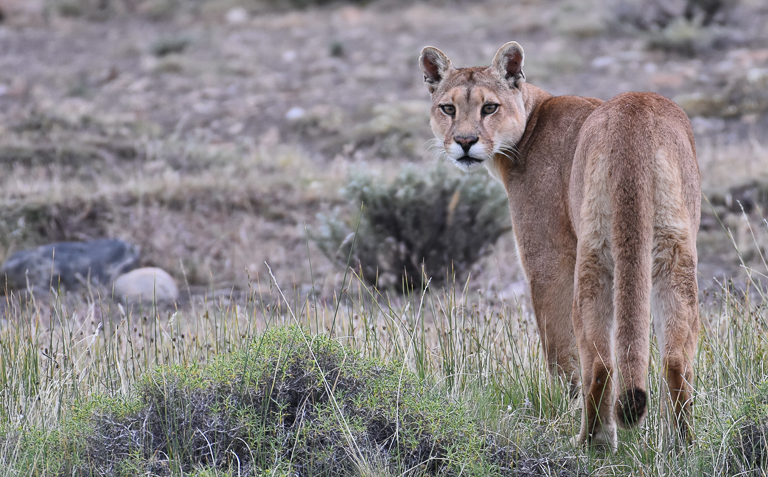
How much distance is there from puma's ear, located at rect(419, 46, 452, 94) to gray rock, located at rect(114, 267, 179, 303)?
3.34 meters

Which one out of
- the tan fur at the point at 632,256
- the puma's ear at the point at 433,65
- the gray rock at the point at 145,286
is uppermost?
the puma's ear at the point at 433,65

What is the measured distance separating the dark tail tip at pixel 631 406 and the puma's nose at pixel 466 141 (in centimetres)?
183

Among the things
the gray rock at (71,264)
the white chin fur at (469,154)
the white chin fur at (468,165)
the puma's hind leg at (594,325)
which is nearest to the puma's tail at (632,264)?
the puma's hind leg at (594,325)

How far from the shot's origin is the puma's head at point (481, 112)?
432cm

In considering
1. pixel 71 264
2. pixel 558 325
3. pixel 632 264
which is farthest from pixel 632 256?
pixel 71 264

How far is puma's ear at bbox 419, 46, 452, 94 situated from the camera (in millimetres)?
4789

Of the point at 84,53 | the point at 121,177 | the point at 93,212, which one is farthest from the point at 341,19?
the point at 93,212

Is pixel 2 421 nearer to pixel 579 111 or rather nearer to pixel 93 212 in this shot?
pixel 579 111

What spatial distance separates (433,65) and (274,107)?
34.3 ft

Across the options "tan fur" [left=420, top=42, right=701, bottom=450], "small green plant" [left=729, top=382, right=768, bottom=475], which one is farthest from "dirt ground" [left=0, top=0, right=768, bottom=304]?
"tan fur" [left=420, top=42, right=701, bottom=450]

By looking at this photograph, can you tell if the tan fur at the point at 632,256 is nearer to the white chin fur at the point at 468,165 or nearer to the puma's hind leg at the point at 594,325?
the puma's hind leg at the point at 594,325

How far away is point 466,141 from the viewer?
429 cm

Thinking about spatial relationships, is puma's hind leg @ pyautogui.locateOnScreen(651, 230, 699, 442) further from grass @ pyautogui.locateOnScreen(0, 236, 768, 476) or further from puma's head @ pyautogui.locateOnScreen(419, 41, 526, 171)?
puma's head @ pyautogui.locateOnScreen(419, 41, 526, 171)

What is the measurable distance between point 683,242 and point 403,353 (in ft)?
5.01
